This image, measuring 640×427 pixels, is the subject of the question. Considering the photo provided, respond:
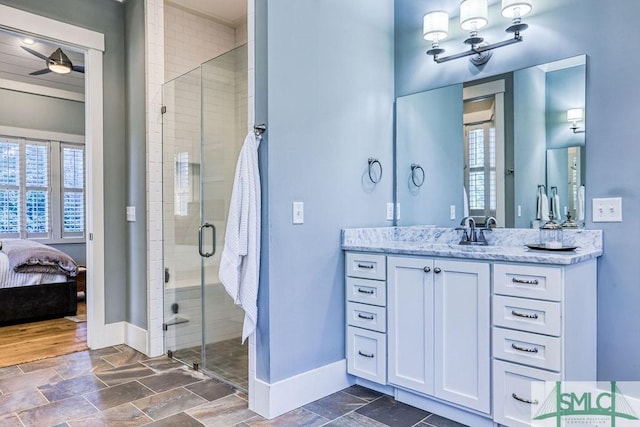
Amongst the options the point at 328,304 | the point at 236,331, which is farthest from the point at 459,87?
the point at 236,331

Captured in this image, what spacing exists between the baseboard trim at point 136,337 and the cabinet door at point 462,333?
2.30m

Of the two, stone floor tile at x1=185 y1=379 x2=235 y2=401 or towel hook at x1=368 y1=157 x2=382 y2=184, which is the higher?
towel hook at x1=368 y1=157 x2=382 y2=184

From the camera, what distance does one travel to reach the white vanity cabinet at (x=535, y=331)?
6.01 ft

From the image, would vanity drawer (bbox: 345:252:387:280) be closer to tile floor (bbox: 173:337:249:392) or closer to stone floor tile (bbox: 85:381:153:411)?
tile floor (bbox: 173:337:249:392)

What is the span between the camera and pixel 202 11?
4129 mm

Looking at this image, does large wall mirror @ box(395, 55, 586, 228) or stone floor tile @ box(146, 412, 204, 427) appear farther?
large wall mirror @ box(395, 55, 586, 228)

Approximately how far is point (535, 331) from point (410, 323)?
0.66 m

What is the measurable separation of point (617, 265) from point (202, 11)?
13.1 ft

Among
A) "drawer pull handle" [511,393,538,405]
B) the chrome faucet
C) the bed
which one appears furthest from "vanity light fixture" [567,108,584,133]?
the bed

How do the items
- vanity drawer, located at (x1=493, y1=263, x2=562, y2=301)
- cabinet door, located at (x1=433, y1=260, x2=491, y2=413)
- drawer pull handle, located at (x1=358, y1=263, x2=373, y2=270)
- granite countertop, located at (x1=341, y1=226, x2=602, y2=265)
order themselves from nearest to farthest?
1. vanity drawer, located at (x1=493, y1=263, x2=562, y2=301)
2. granite countertop, located at (x1=341, y1=226, x2=602, y2=265)
3. cabinet door, located at (x1=433, y1=260, x2=491, y2=413)
4. drawer pull handle, located at (x1=358, y1=263, x2=373, y2=270)

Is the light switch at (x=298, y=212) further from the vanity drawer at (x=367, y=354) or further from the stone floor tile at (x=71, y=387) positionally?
the stone floor tile at (x=71, y=387)

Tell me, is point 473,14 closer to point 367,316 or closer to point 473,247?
point 473,247

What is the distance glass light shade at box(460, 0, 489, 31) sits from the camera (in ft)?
8.13

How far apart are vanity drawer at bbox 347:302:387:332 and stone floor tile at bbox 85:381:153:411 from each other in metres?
1.32
